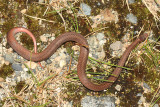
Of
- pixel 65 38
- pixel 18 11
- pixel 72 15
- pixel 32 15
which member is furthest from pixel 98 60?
pixel 18 11

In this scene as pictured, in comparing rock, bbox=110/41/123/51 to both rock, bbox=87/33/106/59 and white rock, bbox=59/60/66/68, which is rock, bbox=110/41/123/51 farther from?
white rock, bbox=59/60/66/68

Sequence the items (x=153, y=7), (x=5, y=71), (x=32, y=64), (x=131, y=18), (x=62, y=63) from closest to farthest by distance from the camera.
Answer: (x=5, y=71) < (x=32, y=64) < (x=62, y=63) < (x=131, y=18) < (x=153, y=7)

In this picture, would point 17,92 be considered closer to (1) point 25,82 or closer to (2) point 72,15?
(1) point 25,82

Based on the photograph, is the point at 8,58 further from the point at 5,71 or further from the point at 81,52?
the point at 81,52

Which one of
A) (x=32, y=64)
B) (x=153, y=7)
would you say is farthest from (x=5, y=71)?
(x=153, y=7)

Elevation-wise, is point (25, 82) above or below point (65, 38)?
below

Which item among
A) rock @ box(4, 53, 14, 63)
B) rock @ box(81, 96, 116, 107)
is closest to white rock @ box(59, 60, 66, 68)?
rock @ box(81, 96, 116, 107)
